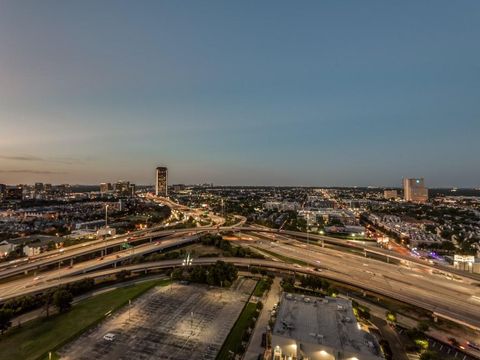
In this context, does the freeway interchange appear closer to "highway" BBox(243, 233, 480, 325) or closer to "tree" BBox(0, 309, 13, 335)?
"highway" BBox(243, 233, 480, 325)

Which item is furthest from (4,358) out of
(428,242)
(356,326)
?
(428,242)

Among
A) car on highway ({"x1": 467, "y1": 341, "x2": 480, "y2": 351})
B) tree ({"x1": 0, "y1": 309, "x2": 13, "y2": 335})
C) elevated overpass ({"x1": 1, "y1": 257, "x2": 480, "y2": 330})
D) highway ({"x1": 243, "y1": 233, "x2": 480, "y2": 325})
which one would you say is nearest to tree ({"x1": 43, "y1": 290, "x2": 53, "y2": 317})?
elevated overpass ({"x1": 1, "y1": 257, "x2": 480, "y2": 330})

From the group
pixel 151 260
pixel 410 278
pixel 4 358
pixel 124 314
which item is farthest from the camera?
pixel 151 260

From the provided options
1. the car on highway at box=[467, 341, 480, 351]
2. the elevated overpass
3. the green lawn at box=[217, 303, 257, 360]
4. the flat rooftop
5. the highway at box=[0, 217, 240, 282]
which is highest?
the highway at box=[0, 217, 240, 282]

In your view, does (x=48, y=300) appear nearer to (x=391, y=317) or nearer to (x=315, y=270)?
(x=315, y=270)

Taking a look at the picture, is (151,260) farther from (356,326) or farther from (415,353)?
(415,353)

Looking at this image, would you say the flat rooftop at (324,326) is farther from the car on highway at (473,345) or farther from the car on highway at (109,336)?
the car on highway at (109,336)

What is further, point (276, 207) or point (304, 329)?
point (276, 207)
